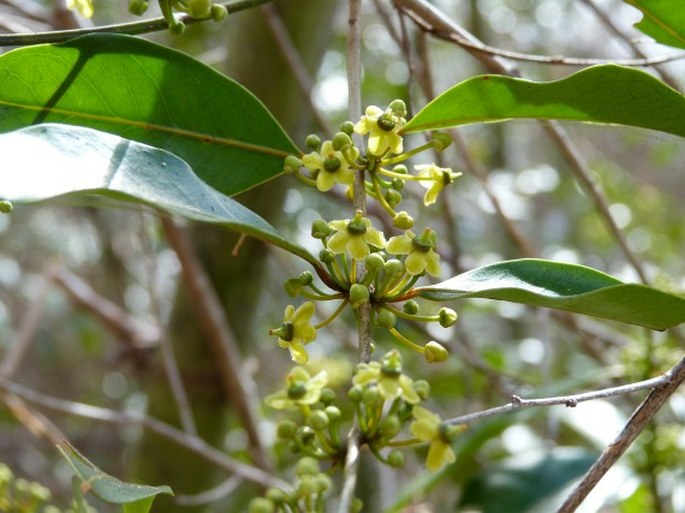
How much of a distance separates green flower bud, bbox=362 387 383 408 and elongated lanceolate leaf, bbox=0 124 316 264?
6.4 inches

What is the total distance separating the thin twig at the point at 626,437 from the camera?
2.50ft

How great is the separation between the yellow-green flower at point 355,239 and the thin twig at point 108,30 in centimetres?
26

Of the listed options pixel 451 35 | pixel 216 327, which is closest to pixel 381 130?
pixel 451 35

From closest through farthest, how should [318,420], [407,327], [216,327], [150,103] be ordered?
[318,420]
[150,103]
[216,327]
[407,327]

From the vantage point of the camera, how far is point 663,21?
104 centimetres

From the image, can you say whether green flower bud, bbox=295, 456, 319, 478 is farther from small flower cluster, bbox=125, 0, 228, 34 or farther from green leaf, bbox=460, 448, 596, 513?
green leaf, bbox=460, 448, 596, 513

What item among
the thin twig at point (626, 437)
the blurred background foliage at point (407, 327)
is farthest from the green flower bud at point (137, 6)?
the thin twig at point (626, 437)

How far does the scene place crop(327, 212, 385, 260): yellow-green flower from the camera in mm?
822

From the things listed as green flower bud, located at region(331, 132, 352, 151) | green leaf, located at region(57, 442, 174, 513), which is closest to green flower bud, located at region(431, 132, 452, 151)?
green flower bud, located at region(331, 132, 352, 151)

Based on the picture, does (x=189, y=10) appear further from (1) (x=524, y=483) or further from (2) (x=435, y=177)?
(1) (x=524, y=483)

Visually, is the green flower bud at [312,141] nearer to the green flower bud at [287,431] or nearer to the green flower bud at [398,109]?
the green flower bud at [398,109]

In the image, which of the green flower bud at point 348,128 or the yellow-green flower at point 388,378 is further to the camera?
the green flower bud at point 348,128

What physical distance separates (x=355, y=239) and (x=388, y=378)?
160 mm

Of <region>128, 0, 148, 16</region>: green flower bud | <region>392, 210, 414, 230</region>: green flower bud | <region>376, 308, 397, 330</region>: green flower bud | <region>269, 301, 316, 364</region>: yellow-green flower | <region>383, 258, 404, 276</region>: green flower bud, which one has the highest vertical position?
<region>128, 0, 148, 16</region>: green flower bud
